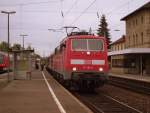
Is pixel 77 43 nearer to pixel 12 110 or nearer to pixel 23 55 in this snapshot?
pixel 12 110

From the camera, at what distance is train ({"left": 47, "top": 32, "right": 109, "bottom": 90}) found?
24.5 m

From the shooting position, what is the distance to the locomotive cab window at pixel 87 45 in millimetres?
25297

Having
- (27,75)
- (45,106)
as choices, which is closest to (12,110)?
(45,106)

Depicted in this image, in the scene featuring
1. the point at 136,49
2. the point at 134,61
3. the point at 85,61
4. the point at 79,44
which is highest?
the point at 136,49

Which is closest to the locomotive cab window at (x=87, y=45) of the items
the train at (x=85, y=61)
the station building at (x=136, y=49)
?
the train at (x=85, y=61)

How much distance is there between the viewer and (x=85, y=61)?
976 inches

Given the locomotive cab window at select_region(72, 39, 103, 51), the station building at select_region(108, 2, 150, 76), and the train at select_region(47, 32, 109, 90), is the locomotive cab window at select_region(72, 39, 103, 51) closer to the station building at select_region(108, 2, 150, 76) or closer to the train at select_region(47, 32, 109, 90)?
the train at select_region(47, 32, 109, 90)

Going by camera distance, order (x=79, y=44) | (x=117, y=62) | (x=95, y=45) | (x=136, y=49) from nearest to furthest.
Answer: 1. (x=95, y=45)
2. (x=79, y=44)
3. (x=136, y=49)
4. (x=117, y=62)

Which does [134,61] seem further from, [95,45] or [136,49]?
[95,45]

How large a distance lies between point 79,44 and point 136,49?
31648 millimetres

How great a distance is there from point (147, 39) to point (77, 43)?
143 ft

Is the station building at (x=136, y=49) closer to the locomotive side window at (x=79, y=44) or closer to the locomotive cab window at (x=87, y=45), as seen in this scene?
the locomotive cab window at (x=87, y=45)

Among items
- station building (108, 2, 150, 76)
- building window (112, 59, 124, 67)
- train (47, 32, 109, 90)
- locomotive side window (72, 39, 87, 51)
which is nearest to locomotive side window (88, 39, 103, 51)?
train (47, 32, 109, 90)

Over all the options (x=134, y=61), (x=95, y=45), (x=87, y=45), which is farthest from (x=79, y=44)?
(x=134, y=61)
